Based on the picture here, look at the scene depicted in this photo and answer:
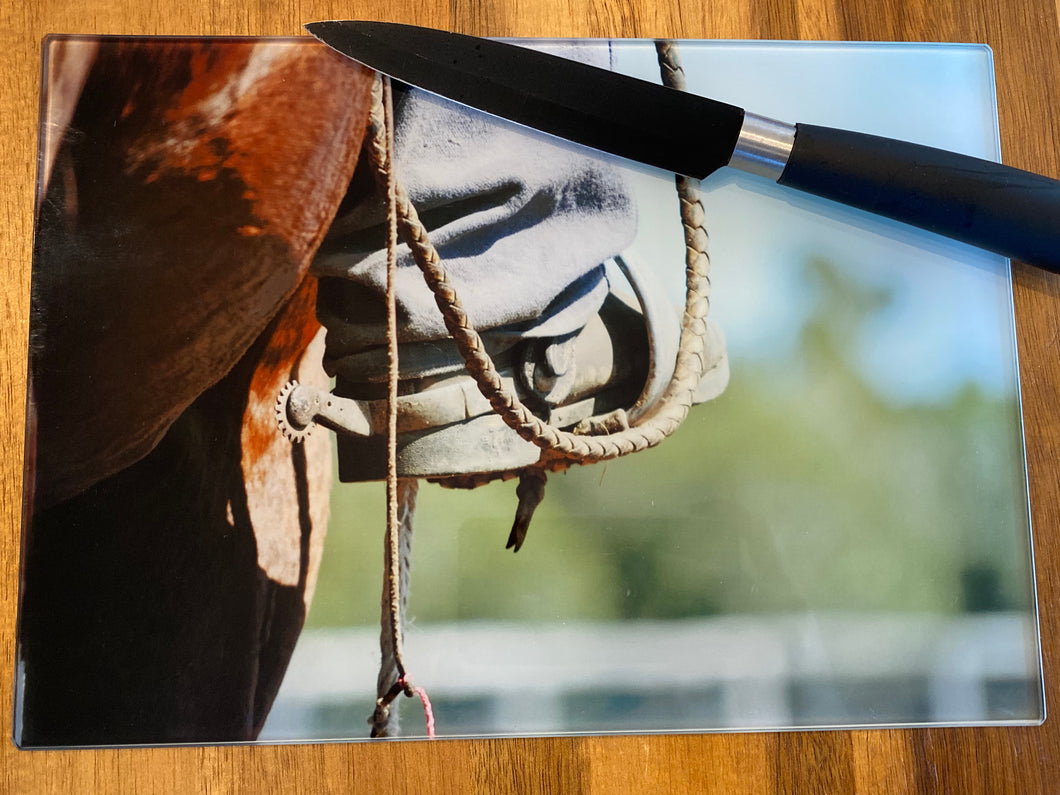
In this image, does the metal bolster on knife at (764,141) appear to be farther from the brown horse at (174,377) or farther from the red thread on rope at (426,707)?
the red thread on rope at (426,707)

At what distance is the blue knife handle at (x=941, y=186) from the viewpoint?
493 mm

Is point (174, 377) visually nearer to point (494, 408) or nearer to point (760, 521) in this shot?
point (494, 408)

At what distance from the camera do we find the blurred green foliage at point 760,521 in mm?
483

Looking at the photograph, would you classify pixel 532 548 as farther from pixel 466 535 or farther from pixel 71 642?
pixel 71 642

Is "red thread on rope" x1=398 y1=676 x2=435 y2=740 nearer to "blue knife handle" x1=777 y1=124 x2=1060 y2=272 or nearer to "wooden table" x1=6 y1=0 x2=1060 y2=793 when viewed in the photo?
"wooden table" x1=6 y1=0 x2=1060 y2=793

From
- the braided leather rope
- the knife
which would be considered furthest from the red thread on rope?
the knife

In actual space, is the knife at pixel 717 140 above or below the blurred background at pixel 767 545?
above

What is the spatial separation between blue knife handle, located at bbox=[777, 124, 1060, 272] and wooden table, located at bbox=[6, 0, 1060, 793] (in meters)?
0.05

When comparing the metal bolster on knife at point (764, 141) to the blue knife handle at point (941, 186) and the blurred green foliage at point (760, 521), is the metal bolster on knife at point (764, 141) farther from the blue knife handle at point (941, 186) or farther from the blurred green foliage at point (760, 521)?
the blurred green foliage at point (760, 521)

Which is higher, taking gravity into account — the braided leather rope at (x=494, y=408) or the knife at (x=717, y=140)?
the knife at (x=717, y=140)

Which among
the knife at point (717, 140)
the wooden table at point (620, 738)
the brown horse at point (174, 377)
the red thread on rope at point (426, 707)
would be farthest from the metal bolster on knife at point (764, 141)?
the red thread on rope at point (426, 707)

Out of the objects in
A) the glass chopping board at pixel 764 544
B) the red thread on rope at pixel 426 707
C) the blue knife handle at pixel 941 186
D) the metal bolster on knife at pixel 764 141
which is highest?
the metal bolster on knife at pixel 764 141

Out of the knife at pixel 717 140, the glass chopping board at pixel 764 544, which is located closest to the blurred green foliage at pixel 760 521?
the glass chopping board at pixel 764 544

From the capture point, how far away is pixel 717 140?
50 cm
